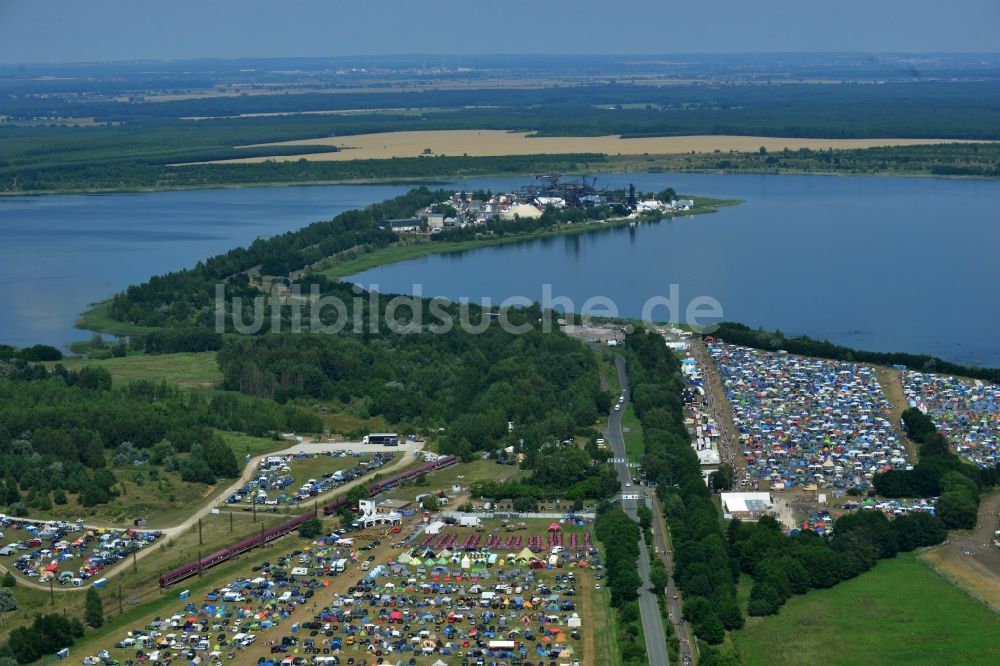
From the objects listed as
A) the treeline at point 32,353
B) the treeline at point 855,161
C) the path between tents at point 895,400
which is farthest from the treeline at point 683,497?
the treeline at point 855,161

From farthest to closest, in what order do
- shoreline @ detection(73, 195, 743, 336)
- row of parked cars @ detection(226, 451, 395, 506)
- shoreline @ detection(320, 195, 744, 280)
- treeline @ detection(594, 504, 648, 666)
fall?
shoreline @ detection(320, 195, 744, 280) → shoreline @ detection(73, 195, 743, 336) → row of parked cars @ detection(226, 451, 395, 506) → treeline @ detection(594, 504, 648, 666)

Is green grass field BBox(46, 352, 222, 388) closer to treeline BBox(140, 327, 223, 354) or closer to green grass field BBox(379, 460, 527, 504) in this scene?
treeline BBox(140, 327, 223, 354)

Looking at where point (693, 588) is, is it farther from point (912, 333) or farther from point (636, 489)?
point (912, 333)

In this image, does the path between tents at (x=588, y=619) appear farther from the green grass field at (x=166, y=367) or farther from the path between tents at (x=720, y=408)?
the green grass field at (x=166, y=367)

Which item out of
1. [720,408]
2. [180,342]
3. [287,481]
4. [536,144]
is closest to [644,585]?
[287,481]

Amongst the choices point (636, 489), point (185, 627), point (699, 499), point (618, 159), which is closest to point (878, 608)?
point (699, 499)

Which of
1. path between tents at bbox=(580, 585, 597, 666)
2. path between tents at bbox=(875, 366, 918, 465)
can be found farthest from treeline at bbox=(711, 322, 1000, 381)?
path between tents at bbox=(580, 585, 597, 666)
